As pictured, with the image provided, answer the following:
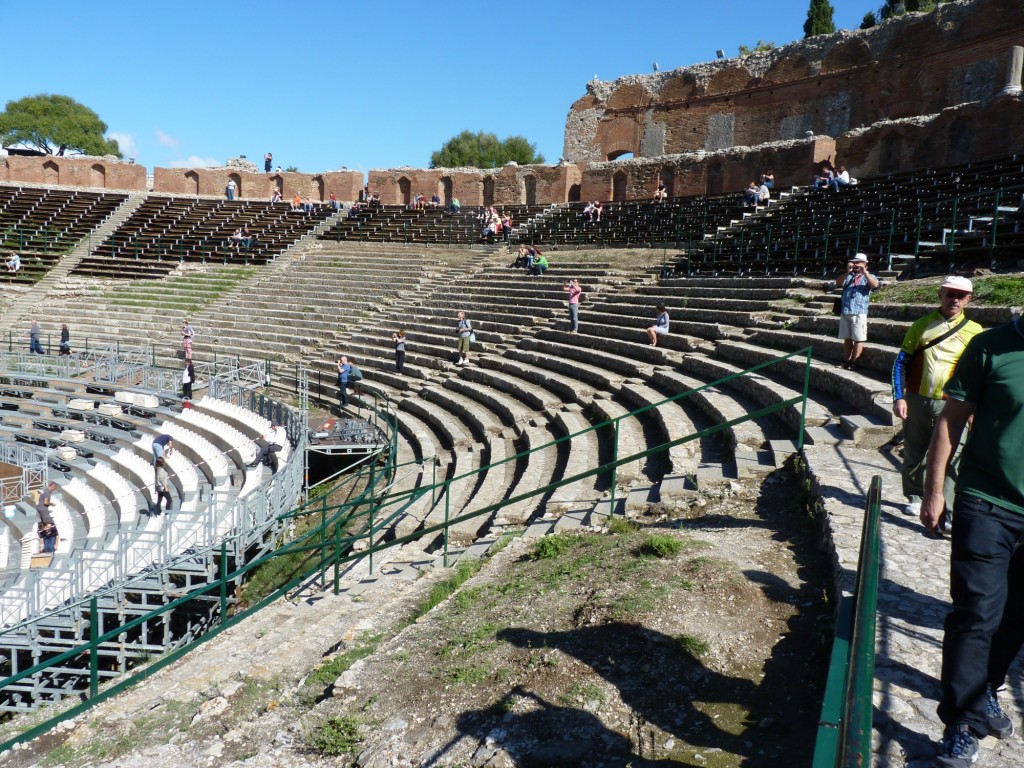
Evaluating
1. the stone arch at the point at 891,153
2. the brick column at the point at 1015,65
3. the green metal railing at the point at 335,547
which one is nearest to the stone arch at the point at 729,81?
the brick column at the point at 1015,65

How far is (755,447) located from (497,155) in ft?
205

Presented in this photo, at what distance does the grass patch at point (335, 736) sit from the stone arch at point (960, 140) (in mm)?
26125

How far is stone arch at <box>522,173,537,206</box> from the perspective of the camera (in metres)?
36.5

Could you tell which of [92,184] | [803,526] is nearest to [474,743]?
[803,526]

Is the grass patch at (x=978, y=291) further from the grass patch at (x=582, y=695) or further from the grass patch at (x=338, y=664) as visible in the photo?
the grass patch at (x=338, y=664)

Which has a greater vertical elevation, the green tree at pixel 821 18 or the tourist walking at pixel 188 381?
the green tree at pixel 821 18

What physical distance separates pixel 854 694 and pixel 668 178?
106ft

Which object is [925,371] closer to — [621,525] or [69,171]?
[621,525]

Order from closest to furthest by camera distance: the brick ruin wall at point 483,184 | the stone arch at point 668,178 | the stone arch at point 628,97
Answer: the stone arch at point 668,178
the brick ruin wall at point 483,184
the stone arch at point 628,97

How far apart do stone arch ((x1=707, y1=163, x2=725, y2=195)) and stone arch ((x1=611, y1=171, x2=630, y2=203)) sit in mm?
3867

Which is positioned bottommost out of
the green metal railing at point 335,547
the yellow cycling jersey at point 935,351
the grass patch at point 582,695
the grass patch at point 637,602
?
the green metal railing at point 335,547

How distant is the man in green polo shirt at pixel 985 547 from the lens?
8.65ft

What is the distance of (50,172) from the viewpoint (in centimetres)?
3916

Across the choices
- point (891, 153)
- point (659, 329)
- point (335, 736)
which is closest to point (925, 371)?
point (335, 736)
